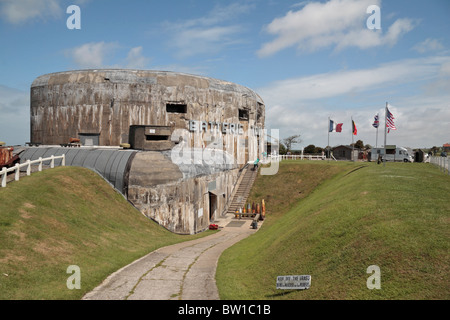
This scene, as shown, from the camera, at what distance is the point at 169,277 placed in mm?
14969

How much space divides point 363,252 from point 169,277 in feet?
26.7

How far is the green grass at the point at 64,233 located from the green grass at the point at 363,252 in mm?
5489

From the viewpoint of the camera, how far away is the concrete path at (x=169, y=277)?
12469mm

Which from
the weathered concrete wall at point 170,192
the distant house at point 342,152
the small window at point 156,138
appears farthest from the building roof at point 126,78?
the distant house at point 342,152

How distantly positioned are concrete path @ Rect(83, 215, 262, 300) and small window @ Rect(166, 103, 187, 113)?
987 inches

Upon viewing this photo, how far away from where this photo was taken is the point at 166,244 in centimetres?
2220

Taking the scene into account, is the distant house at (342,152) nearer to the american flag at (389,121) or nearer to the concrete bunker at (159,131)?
the concrete bunker at (159,131)

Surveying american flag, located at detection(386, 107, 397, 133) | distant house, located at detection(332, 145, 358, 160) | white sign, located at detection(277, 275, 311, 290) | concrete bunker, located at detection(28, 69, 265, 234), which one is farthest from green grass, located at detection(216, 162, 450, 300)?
distant house, located at detection(332, 145, 358, 160)

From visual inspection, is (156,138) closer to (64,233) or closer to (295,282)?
(64,233)

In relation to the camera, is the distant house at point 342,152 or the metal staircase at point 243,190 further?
the distant house at point 342,152

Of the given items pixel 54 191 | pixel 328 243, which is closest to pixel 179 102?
pixel 54 191

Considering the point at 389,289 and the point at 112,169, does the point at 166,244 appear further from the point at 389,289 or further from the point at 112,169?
the point at 389,289

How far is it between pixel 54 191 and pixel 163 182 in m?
8.81

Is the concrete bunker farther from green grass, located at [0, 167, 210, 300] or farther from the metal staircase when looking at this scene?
green grass, located at [0, 167, 210, 300]
